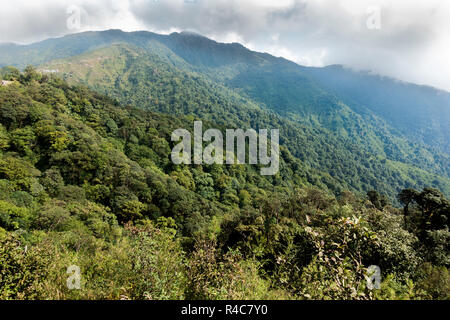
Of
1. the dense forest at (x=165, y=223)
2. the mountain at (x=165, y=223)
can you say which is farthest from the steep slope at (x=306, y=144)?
the dense forest at (x=165, y=223)

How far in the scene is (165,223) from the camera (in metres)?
37.3

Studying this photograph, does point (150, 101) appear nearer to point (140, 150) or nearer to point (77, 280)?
point (140, 150)

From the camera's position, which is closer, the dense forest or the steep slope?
the dense forest

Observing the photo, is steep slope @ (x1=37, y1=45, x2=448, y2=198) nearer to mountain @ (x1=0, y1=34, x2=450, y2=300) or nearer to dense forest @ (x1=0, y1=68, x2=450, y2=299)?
mountain @ (x1=0, y1=34, x2=450, y2=300)

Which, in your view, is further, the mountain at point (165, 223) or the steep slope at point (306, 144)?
the steep slope at point (306, 144)

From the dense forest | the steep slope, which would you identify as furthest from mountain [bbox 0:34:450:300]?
the steep slope

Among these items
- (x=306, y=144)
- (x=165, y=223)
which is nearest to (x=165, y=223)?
(x=165, y=223)

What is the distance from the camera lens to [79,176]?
127 ft

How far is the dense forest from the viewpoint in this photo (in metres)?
6.05

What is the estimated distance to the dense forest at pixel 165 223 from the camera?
6055mm

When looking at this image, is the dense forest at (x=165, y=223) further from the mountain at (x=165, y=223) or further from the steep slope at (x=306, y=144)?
the steep slope at (x=306, y=144)

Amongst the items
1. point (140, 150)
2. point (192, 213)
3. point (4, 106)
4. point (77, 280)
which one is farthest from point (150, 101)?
point (77, 280)

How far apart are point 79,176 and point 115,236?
1664cm
